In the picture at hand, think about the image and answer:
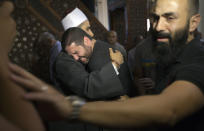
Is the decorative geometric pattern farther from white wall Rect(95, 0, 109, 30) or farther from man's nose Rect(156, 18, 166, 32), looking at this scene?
white wall Rect(95, 0, 109, 30)

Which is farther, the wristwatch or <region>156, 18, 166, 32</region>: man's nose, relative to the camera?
<region>156, 18, 166, 32</region>: man's nose

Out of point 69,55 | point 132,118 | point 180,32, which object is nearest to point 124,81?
point 69,55

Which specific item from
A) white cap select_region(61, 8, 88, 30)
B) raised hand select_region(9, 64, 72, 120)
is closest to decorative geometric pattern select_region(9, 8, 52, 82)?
white cap select_region(61, 8, 88, 30)

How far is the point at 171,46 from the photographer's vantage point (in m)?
1.13

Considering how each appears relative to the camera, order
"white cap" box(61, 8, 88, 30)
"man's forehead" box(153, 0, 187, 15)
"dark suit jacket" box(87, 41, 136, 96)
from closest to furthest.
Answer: "man's forehead" box(153, 0, 187, 15) → "dark suit jacket" box(87, 41, 136, 96) → "white cap" box(61, 8, 88, 30)

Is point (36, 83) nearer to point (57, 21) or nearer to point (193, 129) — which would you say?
point (193, 129)

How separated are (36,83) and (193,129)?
2.47 feet

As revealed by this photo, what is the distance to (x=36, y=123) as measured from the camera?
2.06 feet

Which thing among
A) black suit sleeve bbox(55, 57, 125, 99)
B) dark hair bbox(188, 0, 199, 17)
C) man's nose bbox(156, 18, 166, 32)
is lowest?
black suit sleeve bbox(55, 57, 125, 99)

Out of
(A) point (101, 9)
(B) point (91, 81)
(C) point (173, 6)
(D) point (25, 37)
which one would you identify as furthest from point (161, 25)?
(A) point (101, 9)

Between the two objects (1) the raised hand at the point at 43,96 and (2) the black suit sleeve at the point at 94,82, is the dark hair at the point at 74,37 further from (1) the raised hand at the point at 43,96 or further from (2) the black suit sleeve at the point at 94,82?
(1) the raised hand at the point at 43,96

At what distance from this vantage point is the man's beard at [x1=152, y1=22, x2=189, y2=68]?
3.55 ft

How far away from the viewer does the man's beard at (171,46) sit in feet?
3.55

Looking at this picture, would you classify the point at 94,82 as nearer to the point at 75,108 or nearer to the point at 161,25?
the point at 161,25
